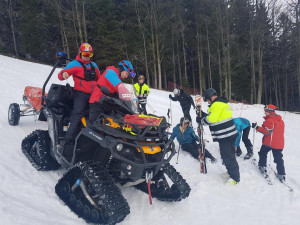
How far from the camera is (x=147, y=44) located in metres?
30.5

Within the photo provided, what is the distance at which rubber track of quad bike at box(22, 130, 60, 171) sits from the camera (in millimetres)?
4586

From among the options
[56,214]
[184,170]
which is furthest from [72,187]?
[184,170]

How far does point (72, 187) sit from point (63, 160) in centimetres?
63

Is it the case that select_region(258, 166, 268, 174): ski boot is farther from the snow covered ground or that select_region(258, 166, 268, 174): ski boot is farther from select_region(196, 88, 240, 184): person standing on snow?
select_region(196, 88, 240, 184): person standing on snow

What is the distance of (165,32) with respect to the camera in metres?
30.0

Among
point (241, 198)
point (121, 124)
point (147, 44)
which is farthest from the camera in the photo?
point (147, 44)

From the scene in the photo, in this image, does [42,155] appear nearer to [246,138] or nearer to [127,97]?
[127,97]

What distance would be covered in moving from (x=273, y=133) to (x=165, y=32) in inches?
1037

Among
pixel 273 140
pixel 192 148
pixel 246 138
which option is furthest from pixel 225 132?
pixel 246 138

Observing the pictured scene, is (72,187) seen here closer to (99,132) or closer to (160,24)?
(99,132)

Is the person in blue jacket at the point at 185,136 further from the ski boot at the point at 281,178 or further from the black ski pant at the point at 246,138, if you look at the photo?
the ski boot at the point at 281,178

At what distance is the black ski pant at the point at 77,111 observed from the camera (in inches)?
163

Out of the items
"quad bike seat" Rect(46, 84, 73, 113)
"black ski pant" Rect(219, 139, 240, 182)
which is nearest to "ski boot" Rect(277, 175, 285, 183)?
"black ski pant" Rect(219, 139, 240, 182)

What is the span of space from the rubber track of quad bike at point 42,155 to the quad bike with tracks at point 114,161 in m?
0.07
